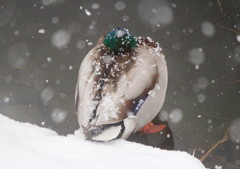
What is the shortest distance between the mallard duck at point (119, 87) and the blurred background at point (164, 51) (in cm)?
71

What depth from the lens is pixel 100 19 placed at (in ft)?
14.6

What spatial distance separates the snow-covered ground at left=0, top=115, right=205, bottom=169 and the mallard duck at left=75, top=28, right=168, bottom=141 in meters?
0.58

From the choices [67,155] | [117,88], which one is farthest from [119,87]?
[67,155]

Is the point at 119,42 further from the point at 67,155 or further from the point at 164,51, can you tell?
the point at 67,155

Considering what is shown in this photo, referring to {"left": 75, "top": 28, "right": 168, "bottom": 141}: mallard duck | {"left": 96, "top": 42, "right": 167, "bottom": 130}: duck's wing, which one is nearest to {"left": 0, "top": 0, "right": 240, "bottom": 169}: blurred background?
{"left": 96, "top": 42, "right": 167, "bottom": 130}: duck's wing

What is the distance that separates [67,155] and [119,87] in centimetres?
115

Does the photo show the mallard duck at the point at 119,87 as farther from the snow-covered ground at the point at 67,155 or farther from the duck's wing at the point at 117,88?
the snow-covered ground at the point at 67,155

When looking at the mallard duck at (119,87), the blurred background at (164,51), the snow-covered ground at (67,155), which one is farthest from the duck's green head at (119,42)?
the snow-covered ground at (67,155)

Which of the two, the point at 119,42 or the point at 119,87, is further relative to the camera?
the point at 119,42

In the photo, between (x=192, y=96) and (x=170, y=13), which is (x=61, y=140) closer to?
(x=192, y=96)

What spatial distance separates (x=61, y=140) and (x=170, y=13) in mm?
3105

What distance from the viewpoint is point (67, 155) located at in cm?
134

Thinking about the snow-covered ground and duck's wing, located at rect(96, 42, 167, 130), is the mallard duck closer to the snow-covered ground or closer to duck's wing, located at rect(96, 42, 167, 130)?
duck's wing, located at rect(96, 42, 167, 130)

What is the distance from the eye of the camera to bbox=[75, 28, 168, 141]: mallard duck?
2.34 m
